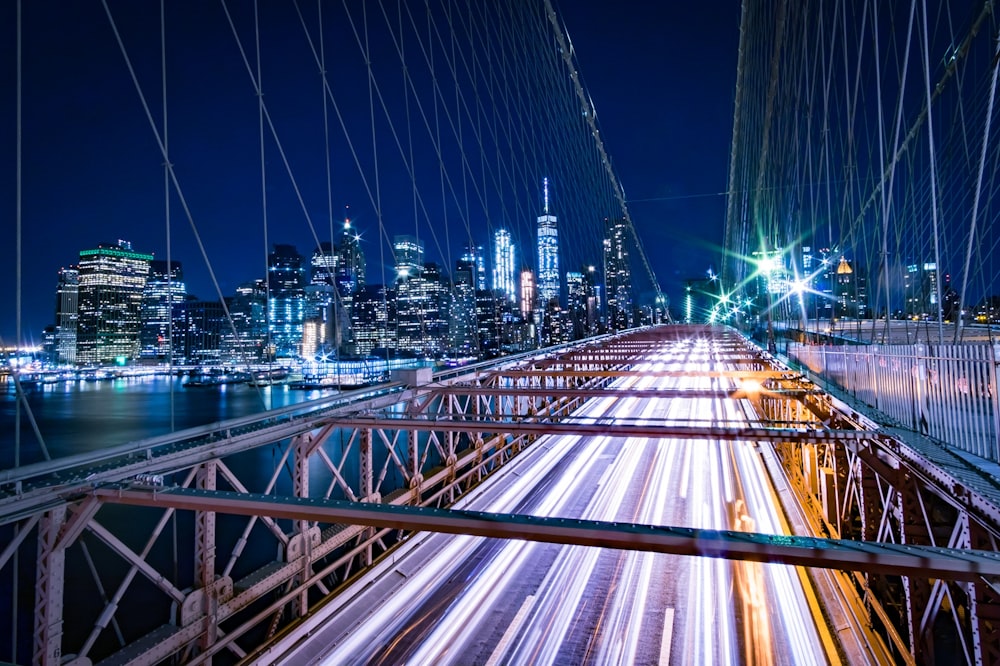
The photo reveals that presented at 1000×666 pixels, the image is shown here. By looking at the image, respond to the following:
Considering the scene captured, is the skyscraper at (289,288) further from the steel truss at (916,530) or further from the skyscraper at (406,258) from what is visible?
the steel truss at (916,530)

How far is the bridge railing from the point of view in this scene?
4.43 metres

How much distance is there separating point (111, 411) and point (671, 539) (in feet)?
211

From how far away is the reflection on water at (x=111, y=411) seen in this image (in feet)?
129

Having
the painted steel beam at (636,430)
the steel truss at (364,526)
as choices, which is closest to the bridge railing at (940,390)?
the steel truss at (364,526)

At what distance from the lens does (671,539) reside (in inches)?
98.8

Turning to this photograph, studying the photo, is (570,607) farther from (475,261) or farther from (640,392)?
(475,261)

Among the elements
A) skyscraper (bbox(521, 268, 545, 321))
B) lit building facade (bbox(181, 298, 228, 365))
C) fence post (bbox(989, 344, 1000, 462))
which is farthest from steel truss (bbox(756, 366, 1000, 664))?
skyscraper (bbox(521, 268, 545, 321))

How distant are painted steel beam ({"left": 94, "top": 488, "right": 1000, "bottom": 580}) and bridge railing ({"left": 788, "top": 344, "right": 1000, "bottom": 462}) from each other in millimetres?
2776

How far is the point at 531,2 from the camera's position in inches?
1453

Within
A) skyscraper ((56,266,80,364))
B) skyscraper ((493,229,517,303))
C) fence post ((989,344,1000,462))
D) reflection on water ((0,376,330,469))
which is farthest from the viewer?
reflection on water ((0,376,330,469))

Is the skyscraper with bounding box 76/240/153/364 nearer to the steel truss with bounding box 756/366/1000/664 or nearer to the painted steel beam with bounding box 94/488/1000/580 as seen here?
the painted steel beam with bounding box 94/488/1000/580

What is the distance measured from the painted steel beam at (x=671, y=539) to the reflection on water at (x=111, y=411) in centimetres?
2868

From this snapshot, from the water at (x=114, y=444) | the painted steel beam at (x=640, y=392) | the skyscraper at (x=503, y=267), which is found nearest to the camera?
the painted steel beam at (x=640, y=392)

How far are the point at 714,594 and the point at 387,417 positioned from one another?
4852 millimetres
